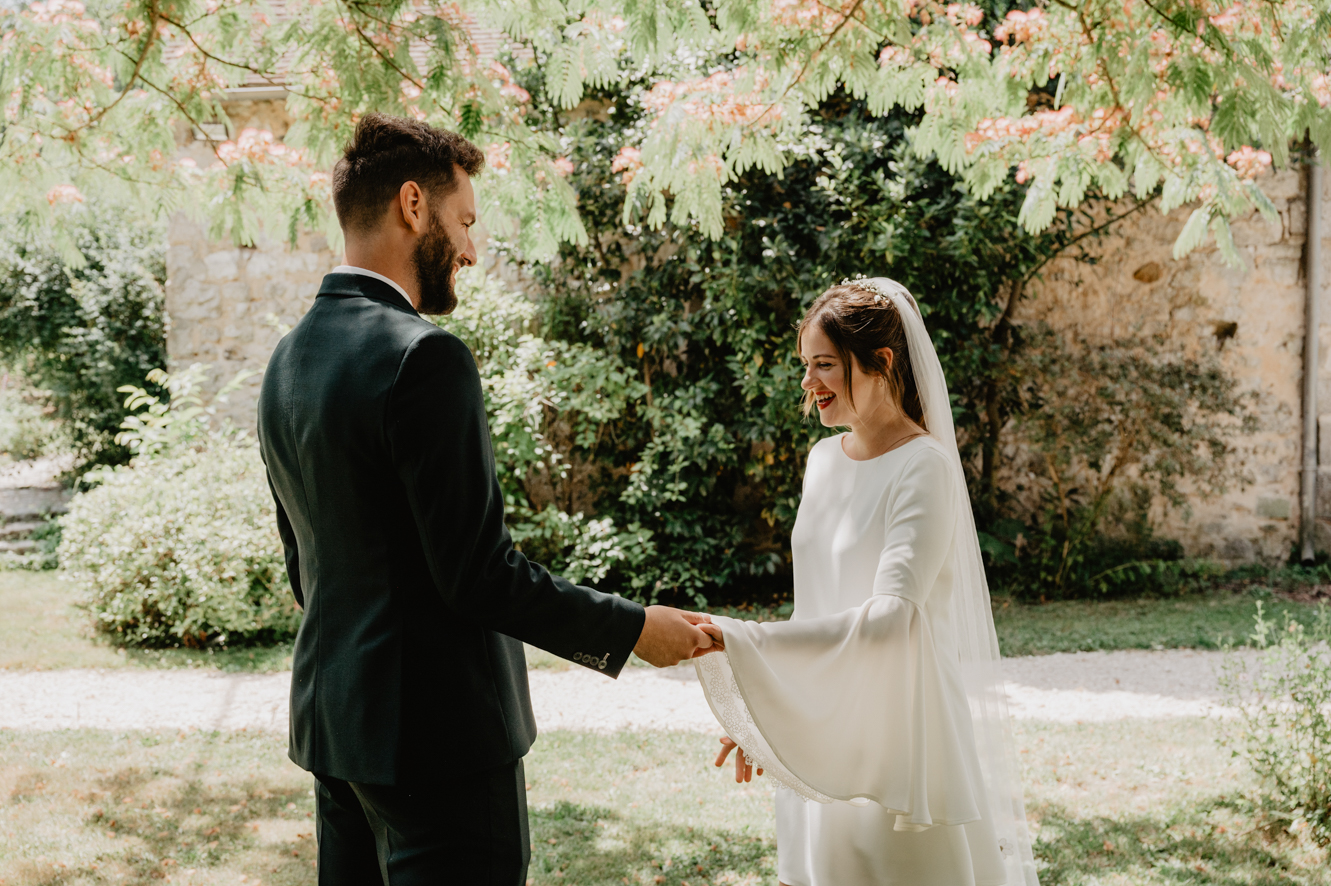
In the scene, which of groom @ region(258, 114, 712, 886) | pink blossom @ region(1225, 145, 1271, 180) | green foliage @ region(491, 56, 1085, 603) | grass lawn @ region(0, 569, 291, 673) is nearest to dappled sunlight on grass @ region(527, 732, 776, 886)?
groom @ region(258, 114, 712, 886)

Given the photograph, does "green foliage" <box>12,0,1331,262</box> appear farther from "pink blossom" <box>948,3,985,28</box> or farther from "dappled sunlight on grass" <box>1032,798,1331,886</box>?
"dappled sunlight on grass" <box>1032,798,1331,886</box>

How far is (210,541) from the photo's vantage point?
7.21 metres

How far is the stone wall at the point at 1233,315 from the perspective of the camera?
9258 millimetres

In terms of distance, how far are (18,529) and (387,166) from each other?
1129 cm

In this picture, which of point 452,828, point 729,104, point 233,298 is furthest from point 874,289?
point 233,298

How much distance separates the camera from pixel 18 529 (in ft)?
36.1

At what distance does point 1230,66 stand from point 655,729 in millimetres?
4134

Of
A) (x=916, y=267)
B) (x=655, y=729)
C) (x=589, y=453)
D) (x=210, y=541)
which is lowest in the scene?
(x=655, y=729)

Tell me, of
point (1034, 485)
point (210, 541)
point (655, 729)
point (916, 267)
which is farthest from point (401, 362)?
point (1034, 485)

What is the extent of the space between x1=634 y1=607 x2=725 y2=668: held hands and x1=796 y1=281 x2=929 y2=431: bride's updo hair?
723mm

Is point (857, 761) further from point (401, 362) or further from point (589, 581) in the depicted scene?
point (589, 581)

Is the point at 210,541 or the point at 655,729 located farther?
the point at 210,541

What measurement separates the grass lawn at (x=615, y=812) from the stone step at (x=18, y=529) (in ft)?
21.6

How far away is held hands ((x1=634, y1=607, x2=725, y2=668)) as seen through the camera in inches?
83.4
